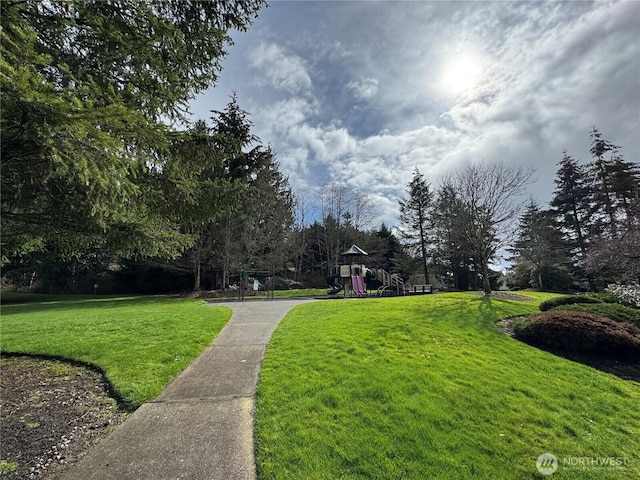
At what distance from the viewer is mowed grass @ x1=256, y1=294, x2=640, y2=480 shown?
119 inches

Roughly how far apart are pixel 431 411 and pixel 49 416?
5037mm

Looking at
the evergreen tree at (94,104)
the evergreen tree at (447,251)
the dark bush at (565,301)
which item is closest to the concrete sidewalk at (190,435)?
the evergreen tree at (94,104)

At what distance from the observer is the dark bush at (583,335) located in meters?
7.00

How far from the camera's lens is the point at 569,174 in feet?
103

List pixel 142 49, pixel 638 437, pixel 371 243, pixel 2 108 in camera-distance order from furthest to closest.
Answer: pixel 371 243 → pixel 142 49 → pixel 638 437 → pixel 2 108

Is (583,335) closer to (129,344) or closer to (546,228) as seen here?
(129,344)

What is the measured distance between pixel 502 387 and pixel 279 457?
12.6ft

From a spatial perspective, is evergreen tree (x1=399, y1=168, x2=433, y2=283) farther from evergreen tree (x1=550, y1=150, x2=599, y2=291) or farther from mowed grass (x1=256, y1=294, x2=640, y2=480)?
mowed grass (x1=256, y1=294, x2=640, y2=480)

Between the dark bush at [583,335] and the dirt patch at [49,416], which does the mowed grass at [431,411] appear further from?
the dirt patch at [49,416]

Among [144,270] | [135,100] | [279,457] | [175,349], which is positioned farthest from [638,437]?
[144,270]

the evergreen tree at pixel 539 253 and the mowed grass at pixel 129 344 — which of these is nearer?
the mowed grass at pixel 129 344

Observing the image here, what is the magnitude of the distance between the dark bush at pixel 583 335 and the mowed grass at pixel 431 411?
36.5 inches

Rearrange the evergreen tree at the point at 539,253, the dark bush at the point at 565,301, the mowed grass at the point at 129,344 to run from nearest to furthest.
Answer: the mowed grass at the point at 129,344 < the dark bush at the point at 565,301 < the evergreen tree at the point at 539,253

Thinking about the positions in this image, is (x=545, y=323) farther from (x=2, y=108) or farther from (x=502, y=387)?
(x=2, y=108)
